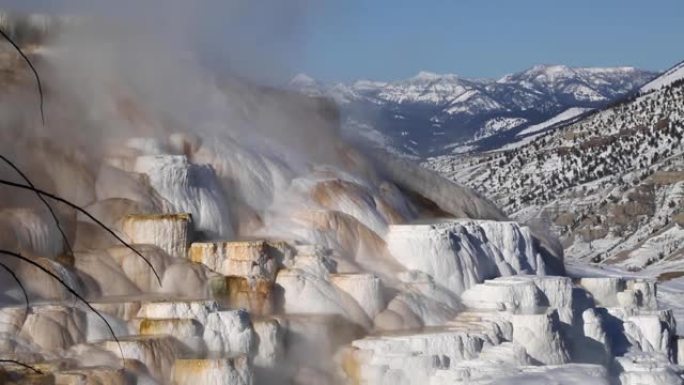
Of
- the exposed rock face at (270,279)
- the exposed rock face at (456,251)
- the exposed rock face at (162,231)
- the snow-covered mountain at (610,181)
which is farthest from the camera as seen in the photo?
the snow-covered mountain at (610,181)

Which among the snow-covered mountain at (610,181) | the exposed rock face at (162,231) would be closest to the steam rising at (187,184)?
the exposed rock face at (162,231)

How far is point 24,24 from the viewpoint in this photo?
2191 cm

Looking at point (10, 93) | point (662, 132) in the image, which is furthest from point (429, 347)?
point (662, 132)

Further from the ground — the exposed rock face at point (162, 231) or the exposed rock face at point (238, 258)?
the exposed rock face at point (162, 231)

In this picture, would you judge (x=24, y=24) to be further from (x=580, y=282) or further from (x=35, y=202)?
(x=580, y=282)

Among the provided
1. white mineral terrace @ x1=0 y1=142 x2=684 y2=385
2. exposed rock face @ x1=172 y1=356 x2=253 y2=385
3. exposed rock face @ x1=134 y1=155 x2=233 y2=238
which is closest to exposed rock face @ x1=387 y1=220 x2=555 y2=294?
white mineral terrace @ x1=0 y1=142 x2=684 y2=385

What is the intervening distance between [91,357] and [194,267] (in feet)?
10.1

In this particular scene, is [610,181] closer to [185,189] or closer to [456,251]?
[456,251]

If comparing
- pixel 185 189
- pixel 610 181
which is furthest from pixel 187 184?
pixel 610 181

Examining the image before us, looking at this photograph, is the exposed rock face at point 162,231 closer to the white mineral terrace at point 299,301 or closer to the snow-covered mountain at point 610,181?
the white mineral terrace at point 299,301

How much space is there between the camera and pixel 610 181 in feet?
261

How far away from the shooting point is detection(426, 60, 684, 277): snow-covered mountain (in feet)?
214

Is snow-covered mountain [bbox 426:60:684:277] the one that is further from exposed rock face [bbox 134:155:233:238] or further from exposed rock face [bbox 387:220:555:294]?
exposed rock face [bbox 134:155:233:238]

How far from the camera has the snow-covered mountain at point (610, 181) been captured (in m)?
65.4
